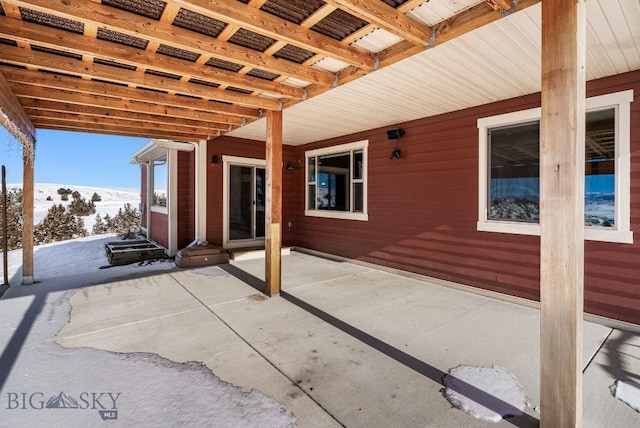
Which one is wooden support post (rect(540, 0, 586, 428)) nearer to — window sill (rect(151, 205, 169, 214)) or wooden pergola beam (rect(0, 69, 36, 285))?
wooden pergola beam (rect(0, 69, 36, 285))

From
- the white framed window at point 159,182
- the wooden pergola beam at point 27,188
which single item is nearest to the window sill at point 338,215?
the white framed window at point 159,182

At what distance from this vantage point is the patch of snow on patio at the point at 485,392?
1964 mm

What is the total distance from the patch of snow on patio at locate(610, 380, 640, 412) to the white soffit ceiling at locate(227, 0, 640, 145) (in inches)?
107

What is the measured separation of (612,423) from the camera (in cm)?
185

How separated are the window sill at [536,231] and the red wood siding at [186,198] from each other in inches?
238

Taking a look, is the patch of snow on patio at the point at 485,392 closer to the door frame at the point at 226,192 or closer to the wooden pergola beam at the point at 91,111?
the wooden pergola beam at the point at 91,111

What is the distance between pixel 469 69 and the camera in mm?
3234

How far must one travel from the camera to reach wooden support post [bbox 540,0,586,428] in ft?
5.40

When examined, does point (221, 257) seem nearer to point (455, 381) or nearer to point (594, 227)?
point (455, 381)

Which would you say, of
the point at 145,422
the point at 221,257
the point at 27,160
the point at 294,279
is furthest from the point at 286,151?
the point at 145,422

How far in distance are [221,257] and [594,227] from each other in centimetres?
592

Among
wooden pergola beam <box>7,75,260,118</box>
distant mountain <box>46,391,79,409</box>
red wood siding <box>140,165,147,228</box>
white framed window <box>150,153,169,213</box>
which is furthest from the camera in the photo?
red wood siding <box>140,165,147,228</box>

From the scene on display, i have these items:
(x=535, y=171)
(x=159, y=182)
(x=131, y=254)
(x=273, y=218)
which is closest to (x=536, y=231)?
(x=535, y=171)

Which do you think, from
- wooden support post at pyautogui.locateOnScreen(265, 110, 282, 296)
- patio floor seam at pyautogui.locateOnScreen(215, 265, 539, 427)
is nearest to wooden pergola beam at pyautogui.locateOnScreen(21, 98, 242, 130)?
wooden support post at pyautogui.locateOnScreen(265, 110, 282, 296)
